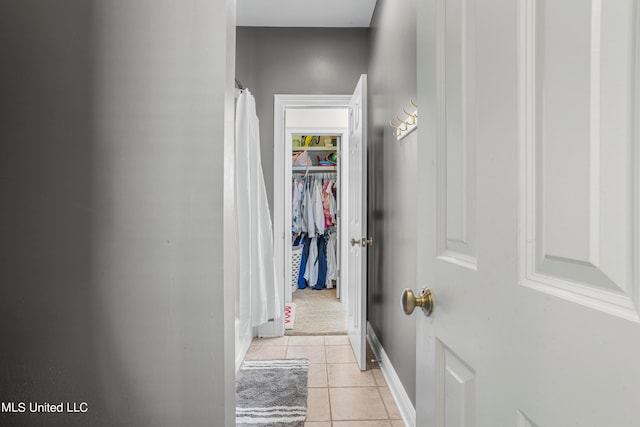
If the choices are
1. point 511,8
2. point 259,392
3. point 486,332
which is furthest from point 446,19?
point 259,392

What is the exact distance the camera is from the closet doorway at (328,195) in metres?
2.78

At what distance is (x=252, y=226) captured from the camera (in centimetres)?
275

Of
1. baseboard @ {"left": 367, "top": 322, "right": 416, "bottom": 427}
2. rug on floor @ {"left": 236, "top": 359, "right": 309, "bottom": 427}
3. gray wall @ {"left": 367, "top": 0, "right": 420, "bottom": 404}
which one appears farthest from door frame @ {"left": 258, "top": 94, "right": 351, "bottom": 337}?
baseboard @ {"left": 367, "top": 322, "right": 416, "bottom": 427}

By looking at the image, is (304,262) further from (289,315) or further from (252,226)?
(252,226)

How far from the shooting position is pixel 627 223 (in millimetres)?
376

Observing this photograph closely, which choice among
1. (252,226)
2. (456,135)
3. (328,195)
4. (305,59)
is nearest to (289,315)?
(252,226)

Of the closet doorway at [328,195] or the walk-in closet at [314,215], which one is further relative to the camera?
the walk-in closet at [314,215]

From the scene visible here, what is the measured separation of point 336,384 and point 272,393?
412 millimetres

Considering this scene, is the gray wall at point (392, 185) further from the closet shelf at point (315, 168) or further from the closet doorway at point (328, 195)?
the closet shelf at point (315, 168)

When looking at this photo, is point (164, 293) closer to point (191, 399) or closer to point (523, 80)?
point (191, 399)

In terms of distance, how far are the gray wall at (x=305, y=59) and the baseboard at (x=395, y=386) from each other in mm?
2077

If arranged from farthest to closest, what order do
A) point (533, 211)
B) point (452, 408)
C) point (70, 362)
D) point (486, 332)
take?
1. point (70, 362)
2. point (452, 408)
3. point (486, 332)
4. point (533, 211)

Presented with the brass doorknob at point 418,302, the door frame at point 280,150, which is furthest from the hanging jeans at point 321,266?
the brass doorknob at point 418,302

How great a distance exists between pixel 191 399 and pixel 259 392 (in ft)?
4.12
